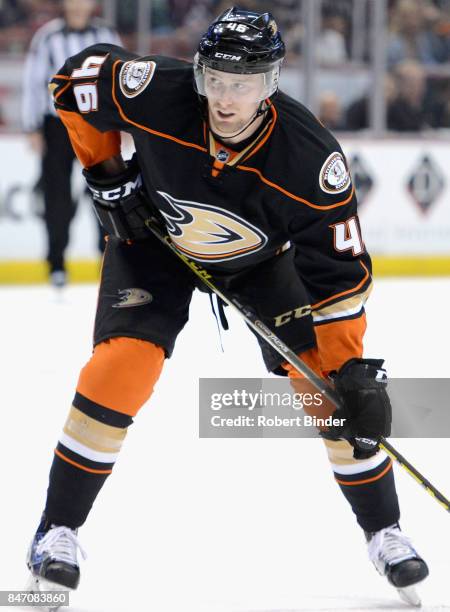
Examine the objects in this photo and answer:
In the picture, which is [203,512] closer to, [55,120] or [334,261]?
[334,261]

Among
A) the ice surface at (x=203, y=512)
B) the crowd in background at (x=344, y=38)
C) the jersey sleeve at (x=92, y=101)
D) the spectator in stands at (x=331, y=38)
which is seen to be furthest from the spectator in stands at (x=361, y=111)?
the jersey sleeve at (x=92, y=101)

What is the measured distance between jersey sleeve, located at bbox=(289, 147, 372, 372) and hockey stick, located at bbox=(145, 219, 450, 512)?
0.04 metres

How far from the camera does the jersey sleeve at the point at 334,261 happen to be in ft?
7.27

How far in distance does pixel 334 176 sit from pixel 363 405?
17.3 inches

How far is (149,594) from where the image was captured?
2195 millimetres

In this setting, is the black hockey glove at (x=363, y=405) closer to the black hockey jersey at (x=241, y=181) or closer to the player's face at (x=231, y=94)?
the black hockey jersey at (x=241, y=181)

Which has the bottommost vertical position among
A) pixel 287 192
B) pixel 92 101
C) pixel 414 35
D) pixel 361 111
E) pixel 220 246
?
pixel 361 111

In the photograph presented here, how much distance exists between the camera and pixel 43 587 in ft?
6.98

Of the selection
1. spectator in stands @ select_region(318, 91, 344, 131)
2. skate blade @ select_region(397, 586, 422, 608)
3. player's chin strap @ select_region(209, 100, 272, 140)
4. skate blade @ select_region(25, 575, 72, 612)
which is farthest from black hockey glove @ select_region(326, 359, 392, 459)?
spectator in stands @ select_region(318, 91, 344, 131)

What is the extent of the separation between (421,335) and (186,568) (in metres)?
2.96

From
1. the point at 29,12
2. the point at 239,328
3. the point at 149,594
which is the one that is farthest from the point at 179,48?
the point at 149,594

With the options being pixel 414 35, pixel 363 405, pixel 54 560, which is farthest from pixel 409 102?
pixel 54 560

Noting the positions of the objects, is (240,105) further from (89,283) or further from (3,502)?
(89,283)

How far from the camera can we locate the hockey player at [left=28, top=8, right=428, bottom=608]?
2162mm
